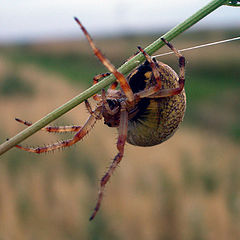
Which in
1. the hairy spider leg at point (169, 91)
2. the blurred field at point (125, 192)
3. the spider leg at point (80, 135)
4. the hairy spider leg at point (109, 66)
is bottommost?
the blurred field at point (125, 192)

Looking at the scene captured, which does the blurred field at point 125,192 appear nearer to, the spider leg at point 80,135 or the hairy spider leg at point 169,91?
the spider leg at point 80,135

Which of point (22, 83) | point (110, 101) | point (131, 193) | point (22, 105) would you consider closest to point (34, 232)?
point (131, 193)

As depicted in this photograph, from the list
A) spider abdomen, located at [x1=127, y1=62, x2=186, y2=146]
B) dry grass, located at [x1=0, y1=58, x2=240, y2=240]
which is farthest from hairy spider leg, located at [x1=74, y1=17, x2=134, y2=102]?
dry grass, located at [x1=0, y1=58, x2=240, y2=240]

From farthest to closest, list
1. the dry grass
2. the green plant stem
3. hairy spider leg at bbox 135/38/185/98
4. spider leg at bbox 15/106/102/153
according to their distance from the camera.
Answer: the dry grass
spider leg at bbox 15/106/102/153
hairy spider leg at bbox 135/38/185/98
the green plant stem

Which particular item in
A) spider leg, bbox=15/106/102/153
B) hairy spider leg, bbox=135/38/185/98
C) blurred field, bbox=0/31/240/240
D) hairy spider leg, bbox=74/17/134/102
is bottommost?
blurred field, bbox=0/31/240/240

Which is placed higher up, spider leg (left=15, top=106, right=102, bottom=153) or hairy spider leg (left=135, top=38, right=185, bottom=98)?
hairy spider leg (left=135, top=38, right=185, bottom=98)

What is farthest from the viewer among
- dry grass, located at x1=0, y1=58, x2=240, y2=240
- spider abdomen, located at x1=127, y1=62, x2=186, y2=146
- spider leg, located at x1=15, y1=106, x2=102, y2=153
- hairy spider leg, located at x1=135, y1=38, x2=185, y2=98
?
dry grass, located at x1=0, y1=58, x2=240, y2=240

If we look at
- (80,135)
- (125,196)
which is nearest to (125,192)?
(125,196)

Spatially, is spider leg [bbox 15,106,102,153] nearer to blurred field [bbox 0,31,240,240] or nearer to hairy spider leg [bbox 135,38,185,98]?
hairy spider leg [bbox 135,38,185,98]

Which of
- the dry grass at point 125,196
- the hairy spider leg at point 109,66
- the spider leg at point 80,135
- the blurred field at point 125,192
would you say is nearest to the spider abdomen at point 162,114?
the hairy spider leg at point 109,66
